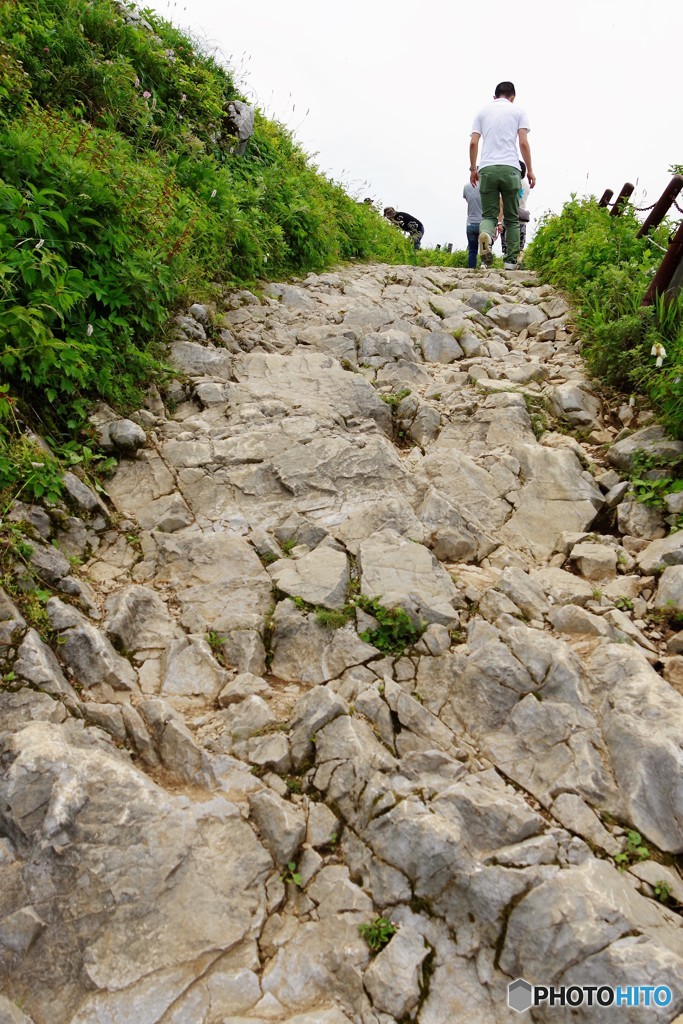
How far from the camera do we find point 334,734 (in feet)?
10.8

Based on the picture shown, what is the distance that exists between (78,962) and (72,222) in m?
5.04

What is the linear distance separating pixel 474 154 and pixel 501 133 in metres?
0.71

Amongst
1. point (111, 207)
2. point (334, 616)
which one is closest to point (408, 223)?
point (111, 207)

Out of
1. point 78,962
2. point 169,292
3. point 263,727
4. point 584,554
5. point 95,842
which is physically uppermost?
point 169,292

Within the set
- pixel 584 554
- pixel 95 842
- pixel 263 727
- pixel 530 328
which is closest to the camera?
pixel 95 842

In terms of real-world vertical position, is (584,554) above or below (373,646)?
above

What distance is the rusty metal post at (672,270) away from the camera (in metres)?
6.62

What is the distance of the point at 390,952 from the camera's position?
2613 millimetres

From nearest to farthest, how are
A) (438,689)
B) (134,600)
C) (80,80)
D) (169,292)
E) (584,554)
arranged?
(438,689) < (134,600) < (584,554) < (169,292) < (80,80)

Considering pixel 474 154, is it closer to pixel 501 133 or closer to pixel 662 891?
pixel 501 133

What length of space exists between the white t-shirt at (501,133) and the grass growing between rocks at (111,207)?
3.07 meters

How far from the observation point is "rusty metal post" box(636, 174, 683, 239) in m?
7.95

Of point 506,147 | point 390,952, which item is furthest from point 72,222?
point 506,147

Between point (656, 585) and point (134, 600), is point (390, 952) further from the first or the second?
point (656, 585)
